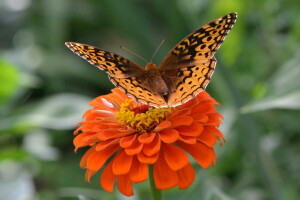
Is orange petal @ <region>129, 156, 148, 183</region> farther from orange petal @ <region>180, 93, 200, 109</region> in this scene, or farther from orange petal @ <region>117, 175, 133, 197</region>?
orange petal @ <region>180, 93, 200, 109</region>

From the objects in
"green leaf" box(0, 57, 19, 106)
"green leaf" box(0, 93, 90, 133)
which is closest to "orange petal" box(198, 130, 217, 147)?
"green leaf" box(0, 93, 90, 133)

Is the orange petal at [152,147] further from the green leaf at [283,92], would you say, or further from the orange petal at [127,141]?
the green leaf at [283,92]

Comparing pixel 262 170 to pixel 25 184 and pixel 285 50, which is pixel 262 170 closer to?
pixel 285 50

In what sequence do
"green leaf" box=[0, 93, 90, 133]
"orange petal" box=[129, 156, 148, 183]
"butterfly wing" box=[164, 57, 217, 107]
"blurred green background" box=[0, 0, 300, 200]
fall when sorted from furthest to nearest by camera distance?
"green leaf" box=[0, 93, 90, 133]
"blurred green background" box=[0, 0, 300, 200]
"butterfly wing" box=[164, 57, 217, 107]
"orange petal" box=[129, 156, 148, 183]

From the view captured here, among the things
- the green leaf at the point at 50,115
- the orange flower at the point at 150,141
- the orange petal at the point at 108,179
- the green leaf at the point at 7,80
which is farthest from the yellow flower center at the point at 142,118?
the green leaf at the point at 7,80

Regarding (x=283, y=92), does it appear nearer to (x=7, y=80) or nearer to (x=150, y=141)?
(x=150, y=141)

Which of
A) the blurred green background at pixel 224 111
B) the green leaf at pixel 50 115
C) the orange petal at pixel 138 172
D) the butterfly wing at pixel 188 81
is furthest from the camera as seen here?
the green leaf at pixel 50 115
